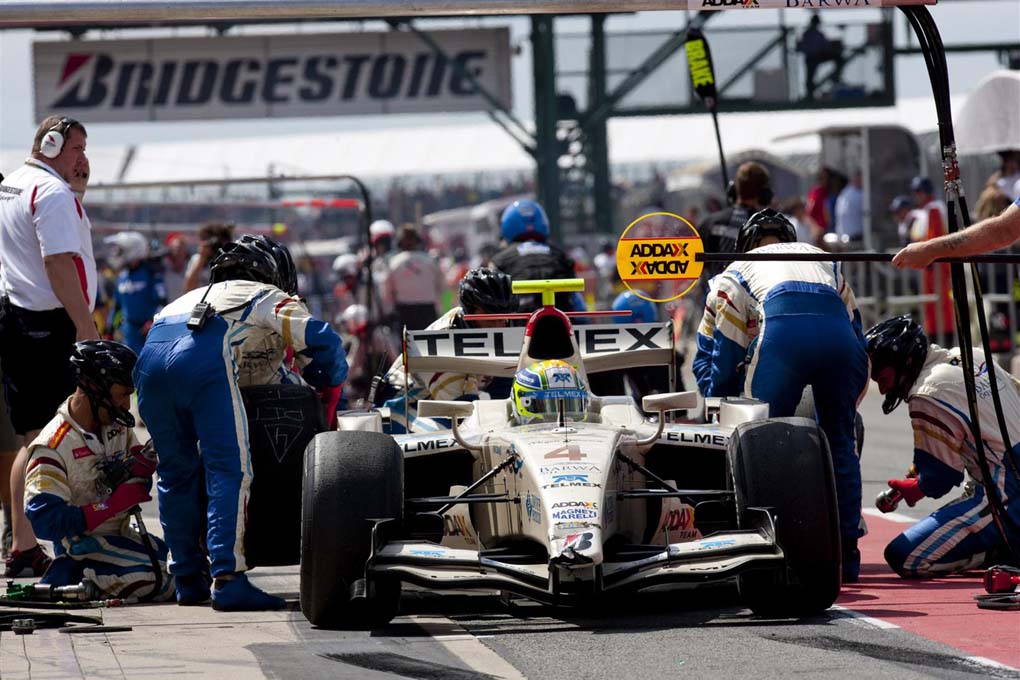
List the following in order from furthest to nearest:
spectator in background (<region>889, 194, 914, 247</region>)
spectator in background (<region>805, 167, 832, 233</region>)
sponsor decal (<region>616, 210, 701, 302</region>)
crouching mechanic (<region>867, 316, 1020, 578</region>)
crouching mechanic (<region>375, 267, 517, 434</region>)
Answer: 1. spectator in background (<region>805, 167, 832, 233</region>)
2. spectator in background (<region>889, 194, 914, 247</region>)
3. crouching mechanic (<region>375, 267, 517, 434</region>)
4. crouching mechanic (<region>867, 316, 1020, 578</region>)
5. sponsor decal (<region>616, 210, 701, 302</region>)

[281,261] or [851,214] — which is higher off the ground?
[851,214]

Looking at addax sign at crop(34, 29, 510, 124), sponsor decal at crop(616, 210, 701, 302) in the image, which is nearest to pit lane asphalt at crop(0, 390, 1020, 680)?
sponsor decal at crop(616, 210, 701, 302)

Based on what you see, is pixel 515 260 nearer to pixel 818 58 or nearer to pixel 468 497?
pixel 468 497

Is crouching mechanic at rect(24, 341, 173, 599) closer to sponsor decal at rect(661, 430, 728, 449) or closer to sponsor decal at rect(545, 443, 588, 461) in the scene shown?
sponsor decal at rect(545, 443, 588, 461)

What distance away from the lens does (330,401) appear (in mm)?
8227

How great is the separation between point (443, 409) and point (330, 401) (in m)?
0.66

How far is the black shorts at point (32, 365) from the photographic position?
874 cm

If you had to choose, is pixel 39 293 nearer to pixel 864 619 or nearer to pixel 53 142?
pixel 53 142

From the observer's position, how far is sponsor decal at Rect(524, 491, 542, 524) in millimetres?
6758

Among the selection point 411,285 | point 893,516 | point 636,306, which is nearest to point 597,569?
point 893,516

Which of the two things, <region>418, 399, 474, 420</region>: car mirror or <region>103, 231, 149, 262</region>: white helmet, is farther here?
<region>103, 231, 149, 262</region>: white helmet

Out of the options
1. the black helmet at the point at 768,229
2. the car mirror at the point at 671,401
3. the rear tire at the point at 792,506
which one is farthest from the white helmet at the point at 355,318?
the rear tire at the point at 792,506

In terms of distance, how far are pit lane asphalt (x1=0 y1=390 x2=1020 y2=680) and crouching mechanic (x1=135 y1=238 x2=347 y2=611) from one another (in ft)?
0.76

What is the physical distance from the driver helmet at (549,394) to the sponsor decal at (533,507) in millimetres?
664
